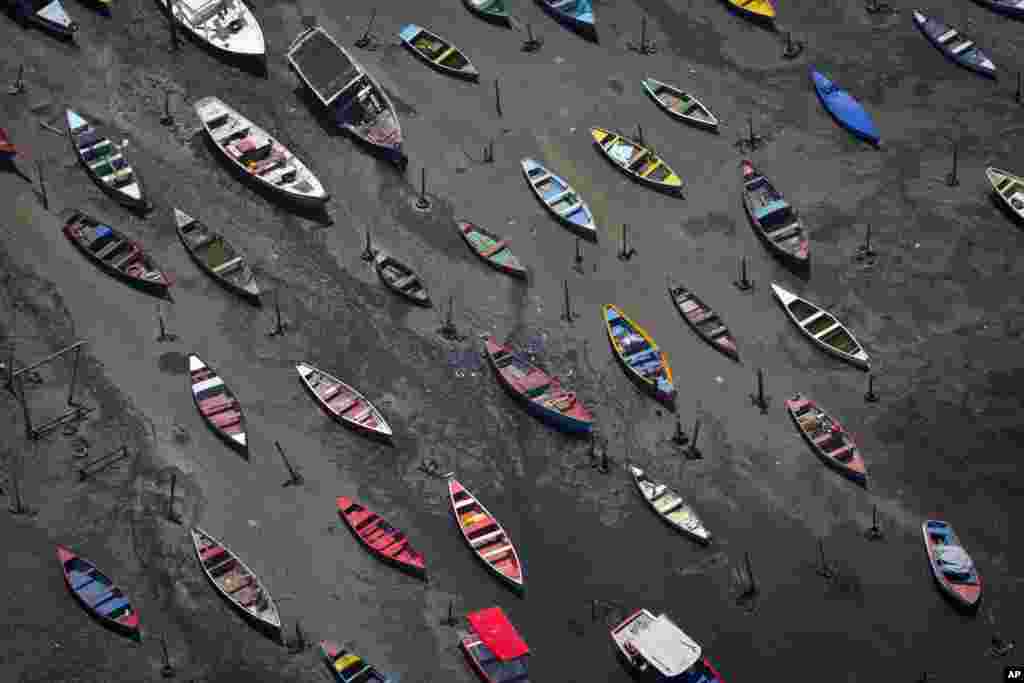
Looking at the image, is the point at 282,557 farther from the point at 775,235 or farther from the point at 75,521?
the point at 775,235

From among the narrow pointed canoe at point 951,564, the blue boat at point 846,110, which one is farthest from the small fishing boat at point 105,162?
the narrow pointed canoe at point 951,564

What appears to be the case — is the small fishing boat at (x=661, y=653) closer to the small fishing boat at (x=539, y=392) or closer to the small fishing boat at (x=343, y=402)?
the small fishing boat at (x=539, y=392)

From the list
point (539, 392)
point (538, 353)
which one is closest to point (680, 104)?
point (538, 353)

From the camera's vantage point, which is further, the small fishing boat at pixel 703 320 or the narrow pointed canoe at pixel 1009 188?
the narrow pointed canoe at pixel 1009 188

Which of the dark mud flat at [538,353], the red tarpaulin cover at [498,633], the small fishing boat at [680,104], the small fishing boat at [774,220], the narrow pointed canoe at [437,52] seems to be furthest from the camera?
the narrow pointed canoe at [437,52]

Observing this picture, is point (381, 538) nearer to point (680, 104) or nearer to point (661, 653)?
point (661, 653)
